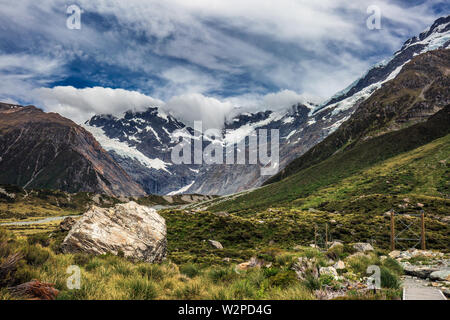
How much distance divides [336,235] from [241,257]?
1825cm

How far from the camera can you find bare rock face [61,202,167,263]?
17641 millimetres

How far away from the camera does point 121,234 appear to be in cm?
1955

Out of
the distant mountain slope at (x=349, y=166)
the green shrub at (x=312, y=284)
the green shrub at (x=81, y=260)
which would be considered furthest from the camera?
the distant mountain slope at (x=349, y=166)

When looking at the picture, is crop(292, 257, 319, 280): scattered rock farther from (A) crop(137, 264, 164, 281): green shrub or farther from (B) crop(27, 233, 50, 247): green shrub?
(B) crop(27, 233, 50, 247): green shrub

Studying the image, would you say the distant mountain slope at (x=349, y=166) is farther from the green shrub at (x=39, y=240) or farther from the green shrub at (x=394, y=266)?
the green shrub at (x=39, y=240)

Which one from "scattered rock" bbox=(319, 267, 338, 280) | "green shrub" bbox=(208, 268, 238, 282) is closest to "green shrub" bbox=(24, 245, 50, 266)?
"green shrub" bbox=(208, 268, 238, 282)

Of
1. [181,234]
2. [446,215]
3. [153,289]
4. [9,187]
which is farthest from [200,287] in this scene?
[9,187]

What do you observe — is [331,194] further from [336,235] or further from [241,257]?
[241,257]

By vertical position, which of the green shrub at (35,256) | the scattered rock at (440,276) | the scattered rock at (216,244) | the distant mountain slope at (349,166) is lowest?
the scattered rock at (216,244)

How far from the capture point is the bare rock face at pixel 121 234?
57.9 feet

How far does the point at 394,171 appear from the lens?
109 m

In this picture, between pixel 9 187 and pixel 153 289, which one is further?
pixel 9 187

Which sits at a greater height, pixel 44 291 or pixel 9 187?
pixel 9 187

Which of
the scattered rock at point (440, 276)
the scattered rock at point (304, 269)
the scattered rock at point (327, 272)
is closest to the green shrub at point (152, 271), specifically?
the scattered rock at point (304, 269)
